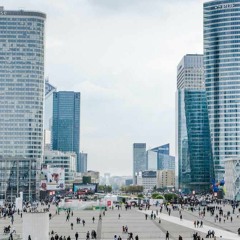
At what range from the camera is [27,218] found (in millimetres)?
61688

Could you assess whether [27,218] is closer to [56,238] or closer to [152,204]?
[56,238]

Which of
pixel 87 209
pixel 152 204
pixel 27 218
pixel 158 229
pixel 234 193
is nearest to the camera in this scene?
pixel 27 218

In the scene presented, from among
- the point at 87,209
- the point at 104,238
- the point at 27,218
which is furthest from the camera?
the point at 87,209

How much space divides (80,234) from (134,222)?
22.3m

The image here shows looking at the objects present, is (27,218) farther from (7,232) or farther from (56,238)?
(7,232)

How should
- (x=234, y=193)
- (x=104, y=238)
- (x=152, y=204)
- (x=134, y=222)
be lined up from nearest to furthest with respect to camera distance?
(x=104, y=238) < (x=134, y=222) < (x=152, y=204) < (x=234, y=193)

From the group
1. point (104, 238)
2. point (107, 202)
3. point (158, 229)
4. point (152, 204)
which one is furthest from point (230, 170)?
point (104, 238)

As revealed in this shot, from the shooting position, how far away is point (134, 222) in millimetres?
97250

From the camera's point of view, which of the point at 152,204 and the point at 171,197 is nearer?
the point at 152,204

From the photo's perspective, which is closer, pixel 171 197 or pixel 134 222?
pixel 134 222

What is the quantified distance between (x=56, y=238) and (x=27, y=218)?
455 centimetres

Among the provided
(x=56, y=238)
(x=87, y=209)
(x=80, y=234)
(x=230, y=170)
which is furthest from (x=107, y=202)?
(x=56, y=238)

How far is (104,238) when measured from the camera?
7131cm

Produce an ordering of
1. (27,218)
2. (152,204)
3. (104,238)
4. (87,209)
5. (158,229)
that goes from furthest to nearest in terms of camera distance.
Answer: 1. (152,204)
2. (87,209)
3. (158,229)
4. (104,238)
5. (27,218)
